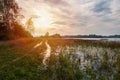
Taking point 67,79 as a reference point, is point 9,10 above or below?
above

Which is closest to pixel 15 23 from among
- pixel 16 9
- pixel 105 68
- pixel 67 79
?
pixel 16 9

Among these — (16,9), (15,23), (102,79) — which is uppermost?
(16,9)

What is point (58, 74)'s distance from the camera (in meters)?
16.2

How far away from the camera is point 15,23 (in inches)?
2320

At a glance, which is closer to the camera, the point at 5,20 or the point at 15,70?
the point at 15,70

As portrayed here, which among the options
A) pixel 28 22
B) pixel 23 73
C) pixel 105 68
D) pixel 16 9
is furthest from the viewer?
pixel 28 22

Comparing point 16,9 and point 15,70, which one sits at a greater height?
point 16,9

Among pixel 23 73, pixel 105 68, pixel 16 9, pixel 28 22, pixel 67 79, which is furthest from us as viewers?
pixel 28 22

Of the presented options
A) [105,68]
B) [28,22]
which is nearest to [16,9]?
[105,68]

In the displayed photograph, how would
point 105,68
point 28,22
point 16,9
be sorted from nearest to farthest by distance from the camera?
point 105,68
point 16,9
point 28,22

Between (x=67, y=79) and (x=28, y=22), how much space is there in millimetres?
108519

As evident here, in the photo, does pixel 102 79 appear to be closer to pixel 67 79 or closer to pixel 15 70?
pixel 67 79

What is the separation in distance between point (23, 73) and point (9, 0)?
43.3m

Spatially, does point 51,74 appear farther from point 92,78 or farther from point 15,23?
point 15,23
